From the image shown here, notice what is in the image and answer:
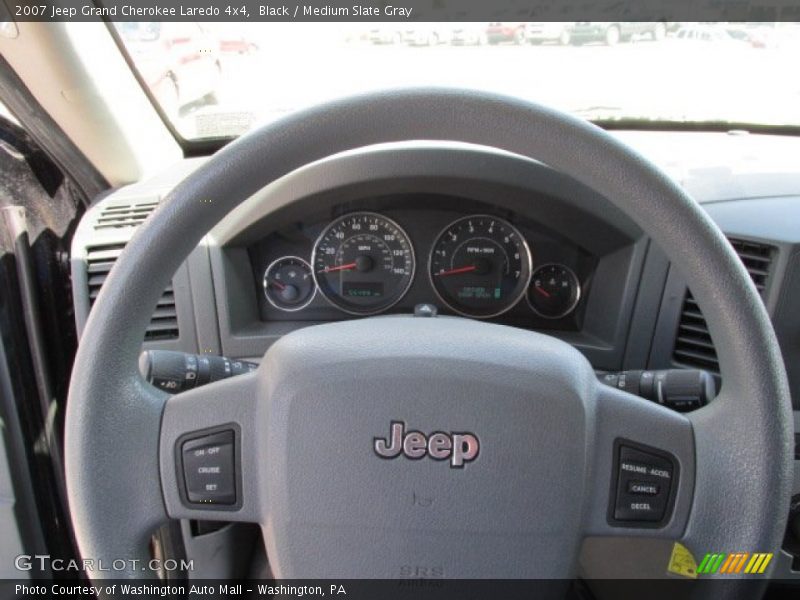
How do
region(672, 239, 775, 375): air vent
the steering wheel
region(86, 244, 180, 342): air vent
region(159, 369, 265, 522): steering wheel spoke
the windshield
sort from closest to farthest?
the steering wheel
region(159, 369, 265, 522): steering wheel spoke
region(672, 239, 775, 375): air vent
region(86, 244, 180, 342): air vent
the windshield

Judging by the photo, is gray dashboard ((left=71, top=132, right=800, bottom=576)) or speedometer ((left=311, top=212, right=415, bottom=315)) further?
speedometer ((left=311, top=212, right=415, bottom=315))

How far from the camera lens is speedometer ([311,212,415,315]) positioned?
2.06 meters

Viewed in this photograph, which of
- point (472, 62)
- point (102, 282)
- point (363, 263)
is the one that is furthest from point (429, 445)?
point (472, 62)

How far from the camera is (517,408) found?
1.09 metres

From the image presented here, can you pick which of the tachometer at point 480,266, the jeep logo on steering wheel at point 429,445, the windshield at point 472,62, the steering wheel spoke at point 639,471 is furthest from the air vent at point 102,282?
the steering wheel spoke at point 639,471

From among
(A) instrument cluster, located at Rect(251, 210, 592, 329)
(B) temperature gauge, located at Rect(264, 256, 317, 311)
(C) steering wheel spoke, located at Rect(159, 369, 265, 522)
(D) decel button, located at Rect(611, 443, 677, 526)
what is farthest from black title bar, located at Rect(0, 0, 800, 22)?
(D) decel button, located at Rect(611, 443, 677, 526)

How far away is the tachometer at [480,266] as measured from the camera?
208 cm

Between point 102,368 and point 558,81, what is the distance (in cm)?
164

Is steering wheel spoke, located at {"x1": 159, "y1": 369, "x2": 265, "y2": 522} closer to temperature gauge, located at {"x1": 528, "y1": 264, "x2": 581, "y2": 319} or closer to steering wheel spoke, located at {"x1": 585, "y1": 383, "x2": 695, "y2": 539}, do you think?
steering wheel spoke, located at {"x1": 585, "y1": 383, "x2": 695, "y2": 539}

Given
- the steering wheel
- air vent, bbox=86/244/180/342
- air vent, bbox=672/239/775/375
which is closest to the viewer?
the steering wheel

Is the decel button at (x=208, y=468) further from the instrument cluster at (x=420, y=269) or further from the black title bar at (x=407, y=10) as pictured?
the black title bar at (x=407, y=10)

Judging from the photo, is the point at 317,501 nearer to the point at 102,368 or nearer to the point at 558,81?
the point at 102,368

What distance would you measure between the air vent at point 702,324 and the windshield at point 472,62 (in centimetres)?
62

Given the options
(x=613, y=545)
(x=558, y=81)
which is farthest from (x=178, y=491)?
(x=558, y=81)
